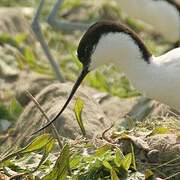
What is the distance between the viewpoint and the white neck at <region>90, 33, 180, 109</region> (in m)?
5.30

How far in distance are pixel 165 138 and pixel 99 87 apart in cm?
340

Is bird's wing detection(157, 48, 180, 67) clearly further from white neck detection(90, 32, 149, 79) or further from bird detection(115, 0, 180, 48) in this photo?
bird detection(115, 0, 180, 48)

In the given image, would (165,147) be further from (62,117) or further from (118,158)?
(62,117)

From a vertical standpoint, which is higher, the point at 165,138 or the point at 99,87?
the point at 165,138

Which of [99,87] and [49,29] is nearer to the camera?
[99,87]

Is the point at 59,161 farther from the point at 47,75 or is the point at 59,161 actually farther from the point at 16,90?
the point at 47,75

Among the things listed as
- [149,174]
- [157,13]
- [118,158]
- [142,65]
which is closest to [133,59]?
[142,65]

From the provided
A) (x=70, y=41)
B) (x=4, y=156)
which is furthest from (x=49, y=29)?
(x=4, y=156)

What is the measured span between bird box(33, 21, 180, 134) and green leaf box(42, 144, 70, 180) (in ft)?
1.87

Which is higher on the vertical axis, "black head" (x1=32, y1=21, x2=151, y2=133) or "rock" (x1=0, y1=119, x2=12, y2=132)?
"black head" (x1=32, y1=21, x2=151, y2=133)

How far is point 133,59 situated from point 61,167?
103 centimetres

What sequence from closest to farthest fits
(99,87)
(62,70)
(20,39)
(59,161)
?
(59,161), (99,87), (62,70), (20,39)

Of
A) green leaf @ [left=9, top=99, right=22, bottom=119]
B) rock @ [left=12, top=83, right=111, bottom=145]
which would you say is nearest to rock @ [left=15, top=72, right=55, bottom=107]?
green leaf @ [left=9, top=99, right=22, bottom=119]

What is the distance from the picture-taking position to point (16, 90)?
779 cm
